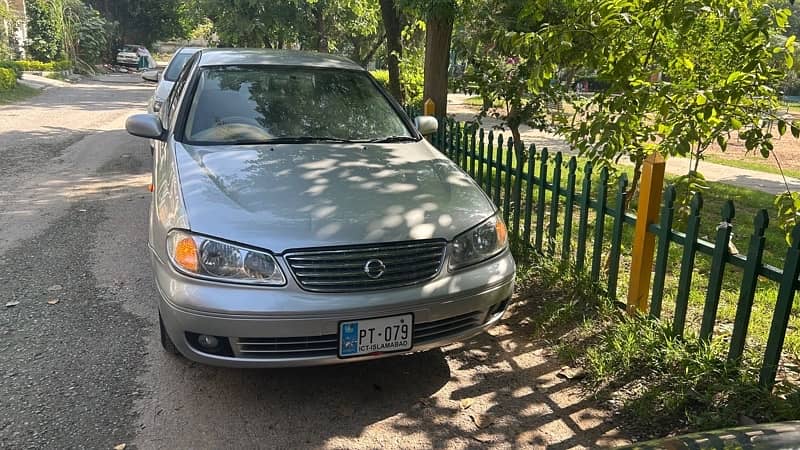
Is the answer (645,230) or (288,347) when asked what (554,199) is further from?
(288,347)

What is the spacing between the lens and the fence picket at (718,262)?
307 cm

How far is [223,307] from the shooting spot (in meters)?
2.76

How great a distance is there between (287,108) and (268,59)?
29.4 inches

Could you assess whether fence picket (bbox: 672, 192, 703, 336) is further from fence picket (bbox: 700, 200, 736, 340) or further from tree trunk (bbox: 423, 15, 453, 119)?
tree trunk (bbox: 423, 15, 453, 119)

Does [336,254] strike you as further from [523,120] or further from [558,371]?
[523,120]

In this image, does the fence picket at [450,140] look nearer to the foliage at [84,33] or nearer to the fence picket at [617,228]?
the fence picket at [617,228]

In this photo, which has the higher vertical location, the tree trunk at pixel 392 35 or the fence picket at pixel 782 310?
the tree trunk at pixel 392 35

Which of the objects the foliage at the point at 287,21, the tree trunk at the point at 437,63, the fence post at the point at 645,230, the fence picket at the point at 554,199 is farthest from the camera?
the foliage at the point at 287,21

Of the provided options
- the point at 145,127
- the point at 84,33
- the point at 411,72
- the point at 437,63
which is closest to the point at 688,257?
the point at 145,127

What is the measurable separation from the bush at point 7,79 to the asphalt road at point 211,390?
17.3 m

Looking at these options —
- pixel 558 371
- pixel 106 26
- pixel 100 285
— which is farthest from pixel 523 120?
pixel 106 26

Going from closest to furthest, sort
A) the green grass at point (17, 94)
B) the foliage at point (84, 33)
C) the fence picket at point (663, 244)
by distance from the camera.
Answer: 1. the fence picket at point (663, 244)
2. the green grass at point (17, 94)
3. the foliage at point (84, 33)

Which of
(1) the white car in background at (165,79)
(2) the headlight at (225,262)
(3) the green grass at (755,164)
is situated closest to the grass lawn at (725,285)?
(2) the headlight at (225,262)

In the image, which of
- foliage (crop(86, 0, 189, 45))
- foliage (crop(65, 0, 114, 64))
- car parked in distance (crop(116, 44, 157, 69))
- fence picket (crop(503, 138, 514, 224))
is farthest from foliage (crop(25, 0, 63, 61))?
fence picket (crop(503, 138, 514, 224))
